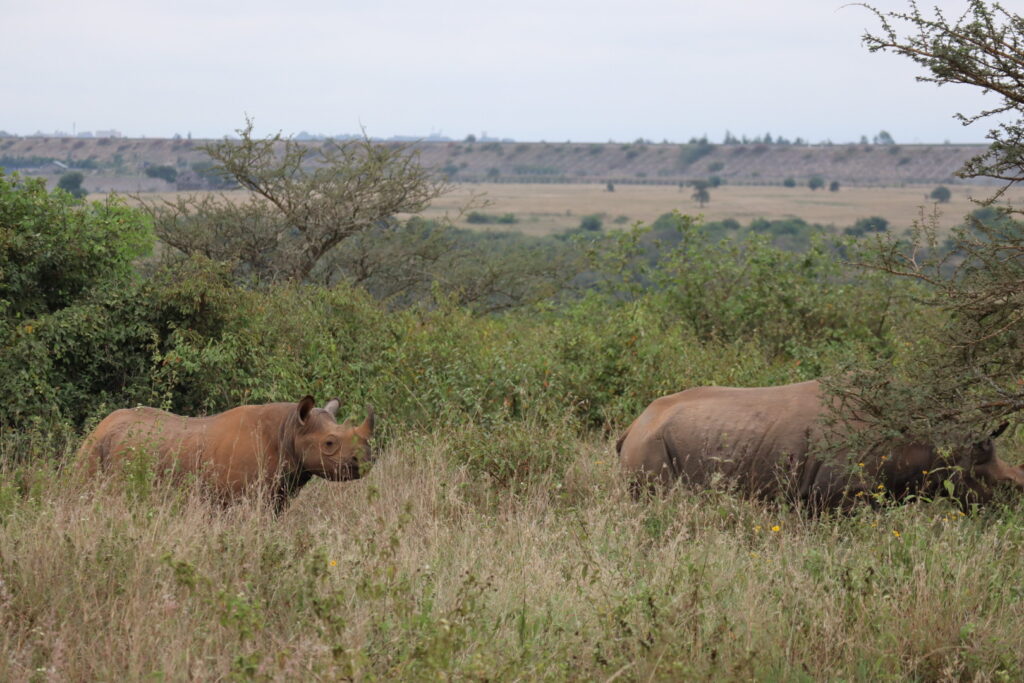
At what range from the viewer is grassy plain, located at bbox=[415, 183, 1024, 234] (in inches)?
3428

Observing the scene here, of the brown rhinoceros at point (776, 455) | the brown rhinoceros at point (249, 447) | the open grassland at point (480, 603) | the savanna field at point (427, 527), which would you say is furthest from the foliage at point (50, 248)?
the brown rhinoceros at point (776, 455)

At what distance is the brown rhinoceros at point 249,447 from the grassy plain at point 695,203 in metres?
65.2

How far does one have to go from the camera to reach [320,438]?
7.95 metres

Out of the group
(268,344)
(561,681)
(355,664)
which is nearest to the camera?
(355,664)

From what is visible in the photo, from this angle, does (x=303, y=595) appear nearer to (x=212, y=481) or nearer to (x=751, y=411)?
(x=212, y=481)

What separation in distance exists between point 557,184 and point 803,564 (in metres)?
140

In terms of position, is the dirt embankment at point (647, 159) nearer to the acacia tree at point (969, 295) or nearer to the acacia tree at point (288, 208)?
the acacia tree at point (288, 208)

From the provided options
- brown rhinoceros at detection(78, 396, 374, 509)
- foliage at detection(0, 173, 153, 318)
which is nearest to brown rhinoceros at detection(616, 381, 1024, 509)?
brown rhinoceros at detection(78, 396, 374, 509)

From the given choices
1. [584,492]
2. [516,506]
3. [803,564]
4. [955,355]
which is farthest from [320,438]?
[955,355]

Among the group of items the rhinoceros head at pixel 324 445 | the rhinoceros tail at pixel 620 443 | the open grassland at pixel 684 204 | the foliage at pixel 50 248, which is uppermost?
the foliage at pixel 50 248

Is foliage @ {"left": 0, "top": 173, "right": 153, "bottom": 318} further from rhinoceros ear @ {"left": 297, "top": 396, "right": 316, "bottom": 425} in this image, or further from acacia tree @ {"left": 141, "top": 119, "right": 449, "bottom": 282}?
acacia tree @ {"left": 141, "top": 119, "right": 449, "bottom": 282}

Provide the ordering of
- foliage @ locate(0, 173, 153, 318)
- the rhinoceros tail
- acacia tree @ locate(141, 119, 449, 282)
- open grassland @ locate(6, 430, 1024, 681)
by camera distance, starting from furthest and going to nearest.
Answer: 1. acacia tree @ locate(141, 119, 449, 282)
2. foliage @ locate(0, 173, 153, 318)
3. the rhinoceros tail
4. open grassland @ locate(6, 430, 1024, 681)

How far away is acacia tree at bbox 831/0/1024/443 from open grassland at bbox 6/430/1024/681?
0.78m

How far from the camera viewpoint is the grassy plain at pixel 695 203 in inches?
3428
